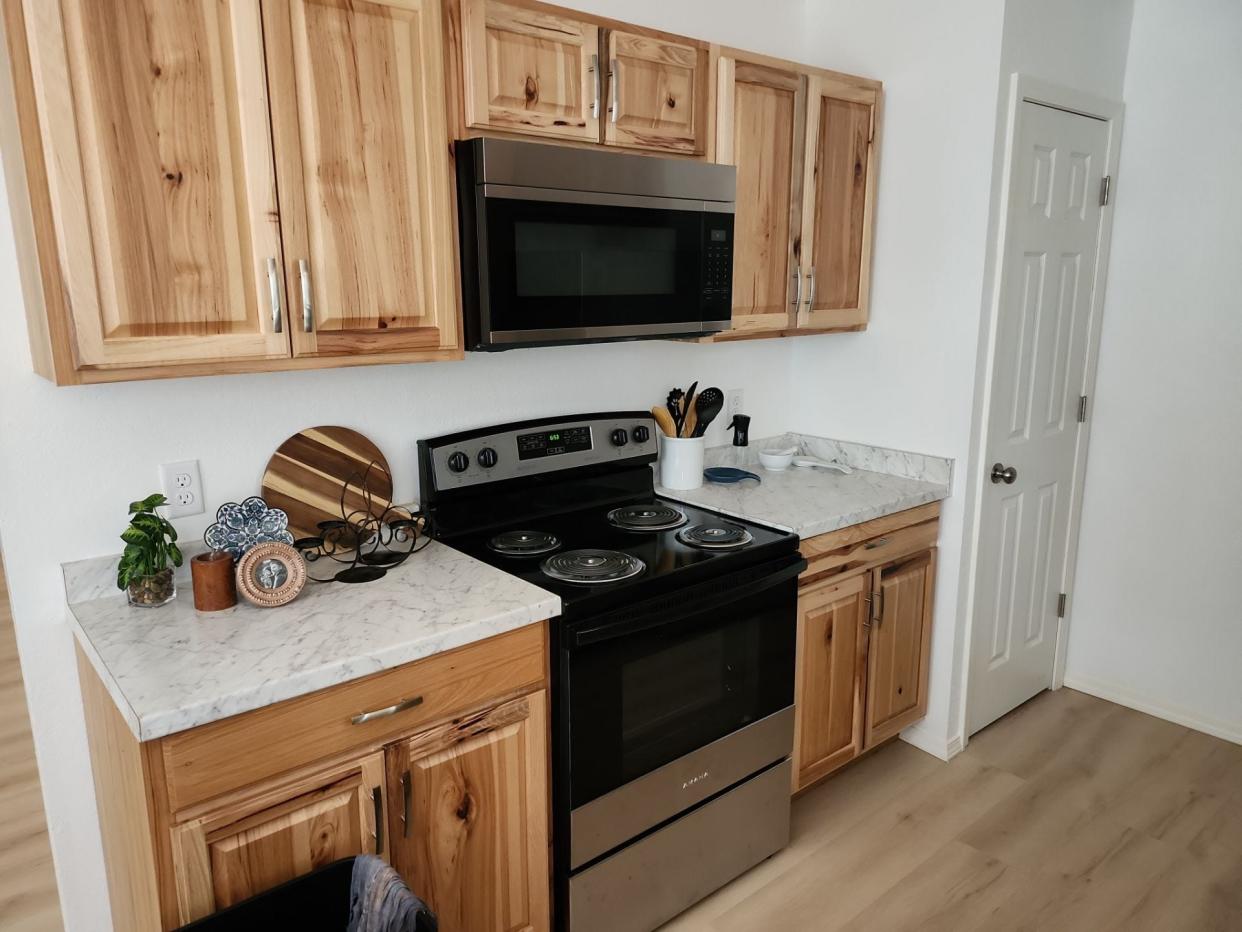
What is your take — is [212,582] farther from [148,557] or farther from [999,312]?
[999,312]

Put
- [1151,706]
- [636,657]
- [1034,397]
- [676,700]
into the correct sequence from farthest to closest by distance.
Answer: [1151,706]
[1034,397]
[676,700]
[636,657]

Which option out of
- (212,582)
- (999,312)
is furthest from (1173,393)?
(212,582)

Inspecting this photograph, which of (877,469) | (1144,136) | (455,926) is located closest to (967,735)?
(877,469)

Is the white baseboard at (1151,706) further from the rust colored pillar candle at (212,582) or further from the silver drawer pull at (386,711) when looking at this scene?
the rust colored pillar candle at (212,582)

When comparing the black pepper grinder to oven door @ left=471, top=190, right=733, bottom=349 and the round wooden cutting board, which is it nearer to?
oven door @ left=471, top=190, right=733, bottom=349

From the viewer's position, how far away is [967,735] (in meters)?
2.92

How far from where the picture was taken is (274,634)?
1.56 meters

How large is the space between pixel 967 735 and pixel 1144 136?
208 centimetres

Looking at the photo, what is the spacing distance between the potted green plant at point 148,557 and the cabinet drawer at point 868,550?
146cm

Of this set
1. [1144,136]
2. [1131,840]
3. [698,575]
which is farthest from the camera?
[1144,136]

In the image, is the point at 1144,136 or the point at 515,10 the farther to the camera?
the point at 1144,136

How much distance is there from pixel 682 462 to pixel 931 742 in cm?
128

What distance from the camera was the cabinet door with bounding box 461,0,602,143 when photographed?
1.82 meters

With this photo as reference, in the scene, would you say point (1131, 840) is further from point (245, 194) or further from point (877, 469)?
point (245, 194)
